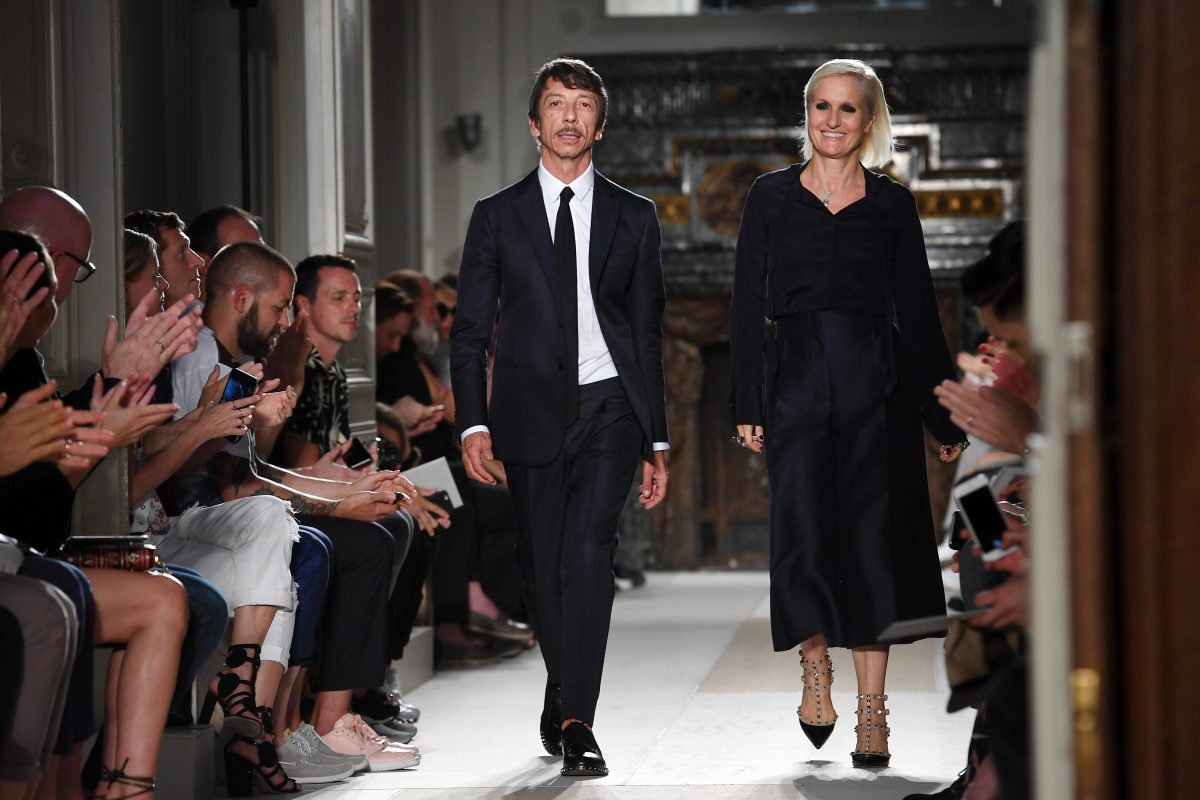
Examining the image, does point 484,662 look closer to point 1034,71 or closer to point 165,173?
point 165,173

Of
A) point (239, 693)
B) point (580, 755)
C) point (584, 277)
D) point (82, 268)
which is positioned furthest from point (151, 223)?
point (580, 755)

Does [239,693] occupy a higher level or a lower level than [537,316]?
lower

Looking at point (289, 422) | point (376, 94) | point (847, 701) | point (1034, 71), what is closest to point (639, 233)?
point (289, 422)

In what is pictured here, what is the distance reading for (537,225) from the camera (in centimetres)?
382

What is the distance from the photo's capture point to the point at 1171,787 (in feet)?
4.76

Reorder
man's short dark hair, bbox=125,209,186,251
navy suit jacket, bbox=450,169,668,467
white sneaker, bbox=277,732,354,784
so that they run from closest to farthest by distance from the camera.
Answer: white sneaker, bbox=277,732,354,784
navy suit jacket, bbox=450,169,668,467
man's short dark hair, bbox=125,209,186,251

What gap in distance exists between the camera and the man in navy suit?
3727 millimetres

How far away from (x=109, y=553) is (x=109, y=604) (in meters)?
0.11

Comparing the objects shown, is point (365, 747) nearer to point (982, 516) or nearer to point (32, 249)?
point (32, 249)

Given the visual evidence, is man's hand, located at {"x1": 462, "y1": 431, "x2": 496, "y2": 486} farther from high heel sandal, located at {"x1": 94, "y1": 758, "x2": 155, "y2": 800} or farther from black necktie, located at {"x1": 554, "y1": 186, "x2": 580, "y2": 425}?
high heel sandal, located at {"x1": 94, "y1": 758, "x2": 155, "y2": 800}

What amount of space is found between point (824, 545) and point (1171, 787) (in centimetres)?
225

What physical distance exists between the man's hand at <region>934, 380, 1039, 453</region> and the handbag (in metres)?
1.35

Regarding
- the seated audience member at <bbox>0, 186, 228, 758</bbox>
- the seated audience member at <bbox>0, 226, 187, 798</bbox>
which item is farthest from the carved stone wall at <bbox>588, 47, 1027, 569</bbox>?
the seated audience member at <bbox>0, 226, 187, 798</bbox>

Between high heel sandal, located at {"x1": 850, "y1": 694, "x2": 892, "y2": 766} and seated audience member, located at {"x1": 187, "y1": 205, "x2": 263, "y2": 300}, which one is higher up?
seated audience member, located at {"x1": 187, "y1": 205, "x2": 263, "y2": 300}
